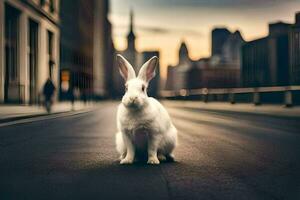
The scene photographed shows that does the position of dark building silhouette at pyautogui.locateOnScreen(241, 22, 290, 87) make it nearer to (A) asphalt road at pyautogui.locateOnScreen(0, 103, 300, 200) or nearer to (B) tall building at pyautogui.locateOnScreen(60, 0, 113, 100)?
(B) tall building at pyautogui.locateOnScreen(60, 0, 113, 100)

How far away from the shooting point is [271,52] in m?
129

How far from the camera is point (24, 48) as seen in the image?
35.9 meters

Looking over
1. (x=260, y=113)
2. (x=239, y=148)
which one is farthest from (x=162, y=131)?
(x=260, y=113)

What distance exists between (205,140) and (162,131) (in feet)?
15.4

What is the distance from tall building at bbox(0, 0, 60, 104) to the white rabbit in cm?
2652

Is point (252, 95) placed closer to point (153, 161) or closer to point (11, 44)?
point (11, 44)

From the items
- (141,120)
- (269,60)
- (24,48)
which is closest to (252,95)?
(24,48)

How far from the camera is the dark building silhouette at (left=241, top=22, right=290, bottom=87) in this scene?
122088mm

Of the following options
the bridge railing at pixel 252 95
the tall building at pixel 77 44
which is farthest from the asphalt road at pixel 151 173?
the tall building at pixel 77 44

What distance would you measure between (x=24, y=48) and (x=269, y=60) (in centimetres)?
10282

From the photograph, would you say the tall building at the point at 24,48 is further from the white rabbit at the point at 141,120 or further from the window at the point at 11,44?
the white rabbit at the point at 141,120

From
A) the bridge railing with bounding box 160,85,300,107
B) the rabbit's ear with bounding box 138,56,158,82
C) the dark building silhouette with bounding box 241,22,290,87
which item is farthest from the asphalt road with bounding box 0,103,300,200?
the dark building silhouette with bounding box 241,22,290,87

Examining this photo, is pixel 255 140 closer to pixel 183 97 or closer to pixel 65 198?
pixel 65 198

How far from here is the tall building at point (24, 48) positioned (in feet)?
110
